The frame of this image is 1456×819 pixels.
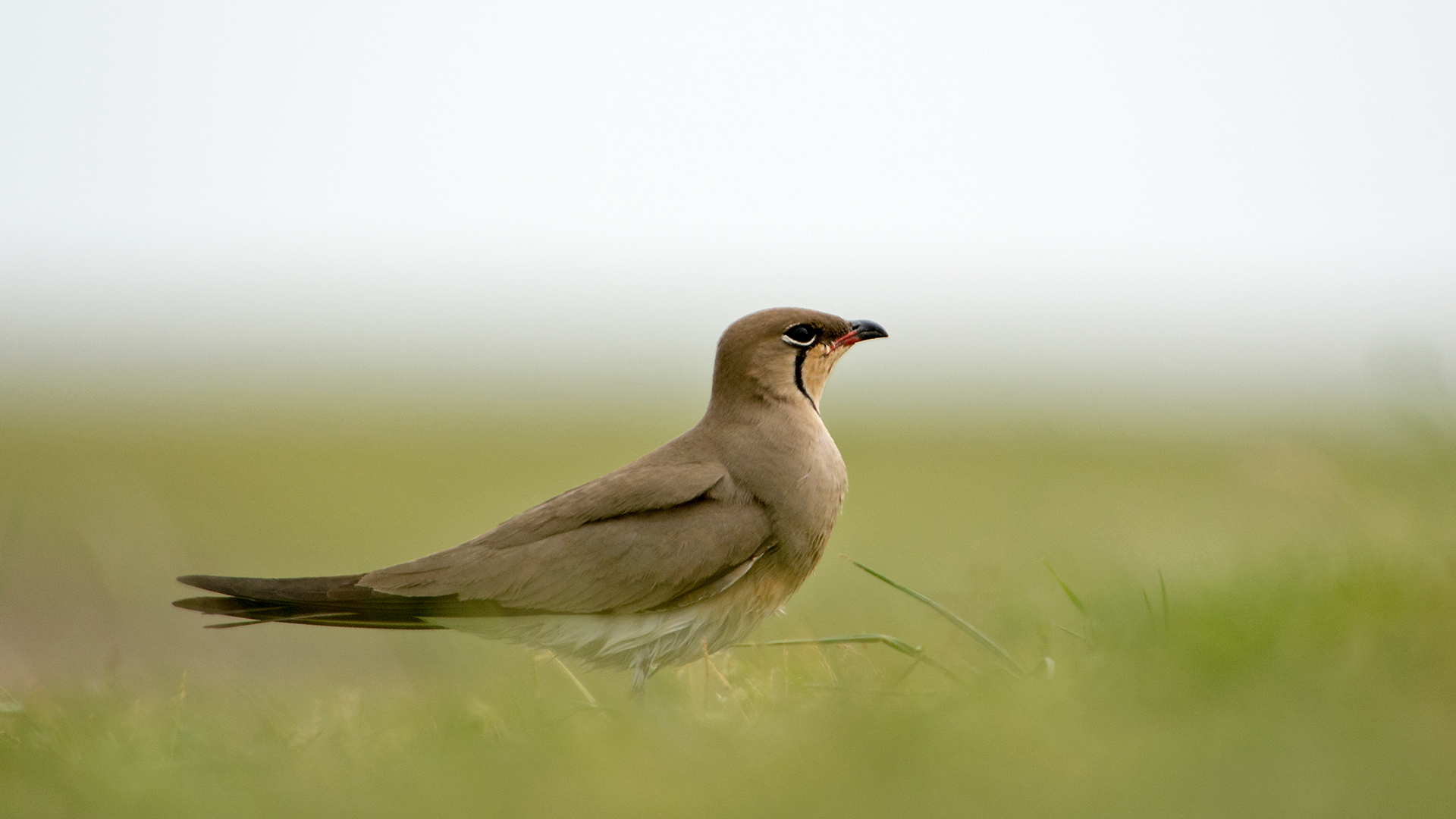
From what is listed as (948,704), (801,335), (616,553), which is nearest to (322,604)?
(616,553)

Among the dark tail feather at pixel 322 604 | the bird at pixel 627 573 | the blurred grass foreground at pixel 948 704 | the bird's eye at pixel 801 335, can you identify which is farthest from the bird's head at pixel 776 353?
the dark tail feather at pixel 322 604

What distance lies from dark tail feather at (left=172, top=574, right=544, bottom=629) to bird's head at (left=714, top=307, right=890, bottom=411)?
1420mm

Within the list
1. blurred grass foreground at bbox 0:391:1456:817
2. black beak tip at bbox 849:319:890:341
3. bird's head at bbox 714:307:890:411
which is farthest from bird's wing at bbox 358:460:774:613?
black beak tip at bbox 849:319:890:341

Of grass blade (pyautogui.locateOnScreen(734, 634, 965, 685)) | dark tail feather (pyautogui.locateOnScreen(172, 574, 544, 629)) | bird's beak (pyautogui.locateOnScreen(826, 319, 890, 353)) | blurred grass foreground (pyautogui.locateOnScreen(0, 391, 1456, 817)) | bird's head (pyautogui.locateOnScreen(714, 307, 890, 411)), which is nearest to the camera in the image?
blurred grass foreground (pyautogui.locateOnScreen(0, 391, 1456, 817))

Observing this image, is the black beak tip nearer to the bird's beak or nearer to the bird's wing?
the bird's beak

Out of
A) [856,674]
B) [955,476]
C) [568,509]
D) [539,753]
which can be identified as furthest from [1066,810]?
[955,476]

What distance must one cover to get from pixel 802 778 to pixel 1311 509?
8.99 feet

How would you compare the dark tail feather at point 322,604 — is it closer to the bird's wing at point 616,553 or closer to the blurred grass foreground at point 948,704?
the bird's wing at point 616,553

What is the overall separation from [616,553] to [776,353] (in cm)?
127

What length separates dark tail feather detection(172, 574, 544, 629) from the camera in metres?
5.06

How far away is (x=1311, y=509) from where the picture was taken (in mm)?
4840

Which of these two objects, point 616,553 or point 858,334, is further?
point 858,334

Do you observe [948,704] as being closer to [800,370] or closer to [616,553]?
[616,553]

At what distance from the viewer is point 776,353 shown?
5.91 meters
